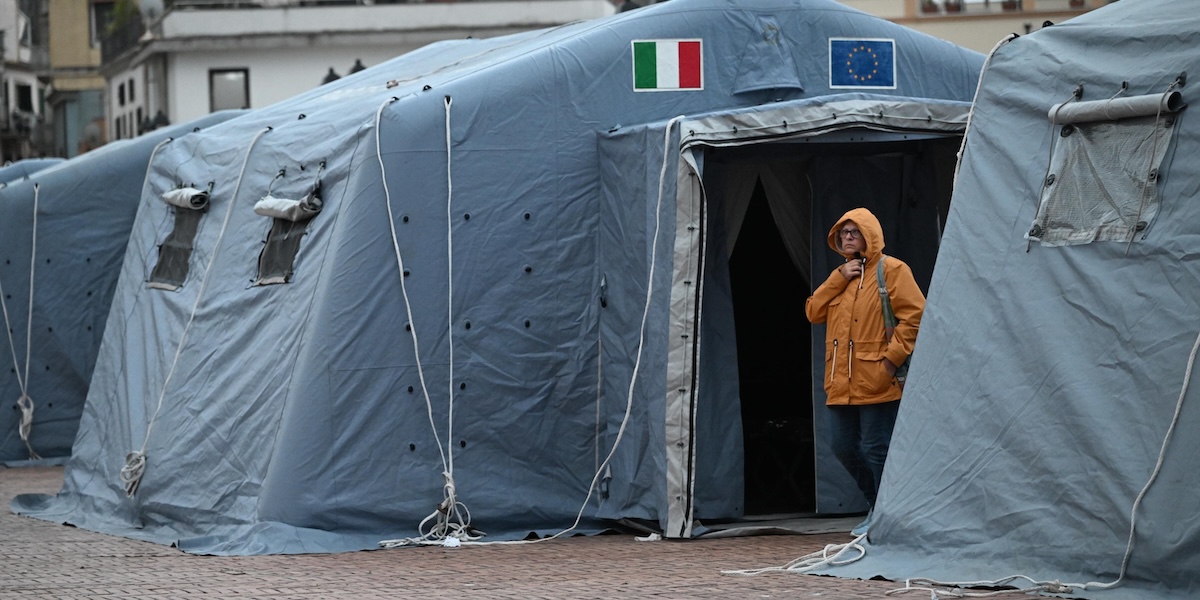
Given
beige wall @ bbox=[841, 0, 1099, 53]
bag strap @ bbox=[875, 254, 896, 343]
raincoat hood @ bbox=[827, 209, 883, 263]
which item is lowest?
bag strap @ bbox=[875, 254, 896, 343]

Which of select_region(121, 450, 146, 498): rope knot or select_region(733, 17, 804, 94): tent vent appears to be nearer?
select_region(733, 17, 804, 94): tent vent

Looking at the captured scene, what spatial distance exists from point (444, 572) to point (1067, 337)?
3.20 meters

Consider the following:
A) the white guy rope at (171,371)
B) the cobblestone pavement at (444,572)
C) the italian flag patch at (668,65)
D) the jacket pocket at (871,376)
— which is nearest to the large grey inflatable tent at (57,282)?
the white guy rope at (171,371)

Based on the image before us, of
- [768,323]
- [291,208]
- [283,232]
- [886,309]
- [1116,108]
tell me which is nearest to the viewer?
[1116,108]

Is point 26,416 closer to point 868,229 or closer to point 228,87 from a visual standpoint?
point 868,229

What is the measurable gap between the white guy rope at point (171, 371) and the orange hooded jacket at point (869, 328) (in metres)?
4.28

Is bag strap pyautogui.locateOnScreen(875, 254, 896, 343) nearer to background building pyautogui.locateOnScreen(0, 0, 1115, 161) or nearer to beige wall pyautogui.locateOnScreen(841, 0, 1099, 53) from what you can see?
beige wall pyautogui.locateOnScreen(841, 0, 1099, 53)

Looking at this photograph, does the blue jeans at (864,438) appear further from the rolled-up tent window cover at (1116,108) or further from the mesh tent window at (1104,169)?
the rolled-up tent window cover at (1116,108)

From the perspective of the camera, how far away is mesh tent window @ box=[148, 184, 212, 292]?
11859 millimetres

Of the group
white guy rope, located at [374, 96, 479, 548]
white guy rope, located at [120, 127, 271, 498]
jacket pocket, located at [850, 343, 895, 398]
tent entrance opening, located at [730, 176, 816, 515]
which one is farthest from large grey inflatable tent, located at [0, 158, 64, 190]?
jacket pocket, located at [850, 343, 895, 398]

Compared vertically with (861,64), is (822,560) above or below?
below

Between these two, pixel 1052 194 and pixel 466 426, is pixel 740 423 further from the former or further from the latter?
pixel 1052 194

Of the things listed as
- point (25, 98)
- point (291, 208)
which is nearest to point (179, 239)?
point (291, 208)

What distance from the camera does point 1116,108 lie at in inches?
294
